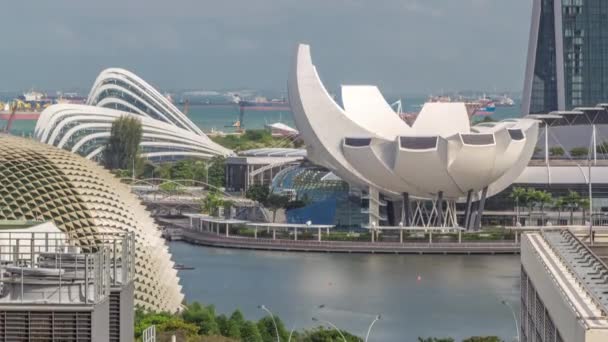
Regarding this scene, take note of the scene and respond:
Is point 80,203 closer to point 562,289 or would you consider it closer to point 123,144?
point 562,289

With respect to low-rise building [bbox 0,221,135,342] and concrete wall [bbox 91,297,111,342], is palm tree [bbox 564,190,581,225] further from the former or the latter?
concrete wall [bbox 91,297,111,342]

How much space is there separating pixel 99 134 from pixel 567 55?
116ft

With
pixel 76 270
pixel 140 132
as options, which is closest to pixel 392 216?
pixel 140 132

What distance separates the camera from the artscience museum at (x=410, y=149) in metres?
99.9

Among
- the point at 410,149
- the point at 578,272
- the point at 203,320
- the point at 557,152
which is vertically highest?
the point at 410,149

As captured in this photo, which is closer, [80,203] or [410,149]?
[80,203]

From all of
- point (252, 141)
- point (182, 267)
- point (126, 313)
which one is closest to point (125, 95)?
point (252, 141)

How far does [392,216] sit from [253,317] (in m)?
46.0

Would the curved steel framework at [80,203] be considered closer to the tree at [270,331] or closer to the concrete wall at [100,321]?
the tree at [270,331]

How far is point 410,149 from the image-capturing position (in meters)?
99.4

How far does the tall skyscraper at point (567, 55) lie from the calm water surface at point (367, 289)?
42491 mm

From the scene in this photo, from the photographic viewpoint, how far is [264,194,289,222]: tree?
112 meters

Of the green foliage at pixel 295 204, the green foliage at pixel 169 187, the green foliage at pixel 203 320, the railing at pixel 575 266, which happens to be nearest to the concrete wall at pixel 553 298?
the railing at pixel 575 266

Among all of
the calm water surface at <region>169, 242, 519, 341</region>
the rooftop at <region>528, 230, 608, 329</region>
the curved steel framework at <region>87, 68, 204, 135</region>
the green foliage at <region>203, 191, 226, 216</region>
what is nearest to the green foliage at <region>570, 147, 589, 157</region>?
the green foliage at <region>203, 191, 226, 216</region>
